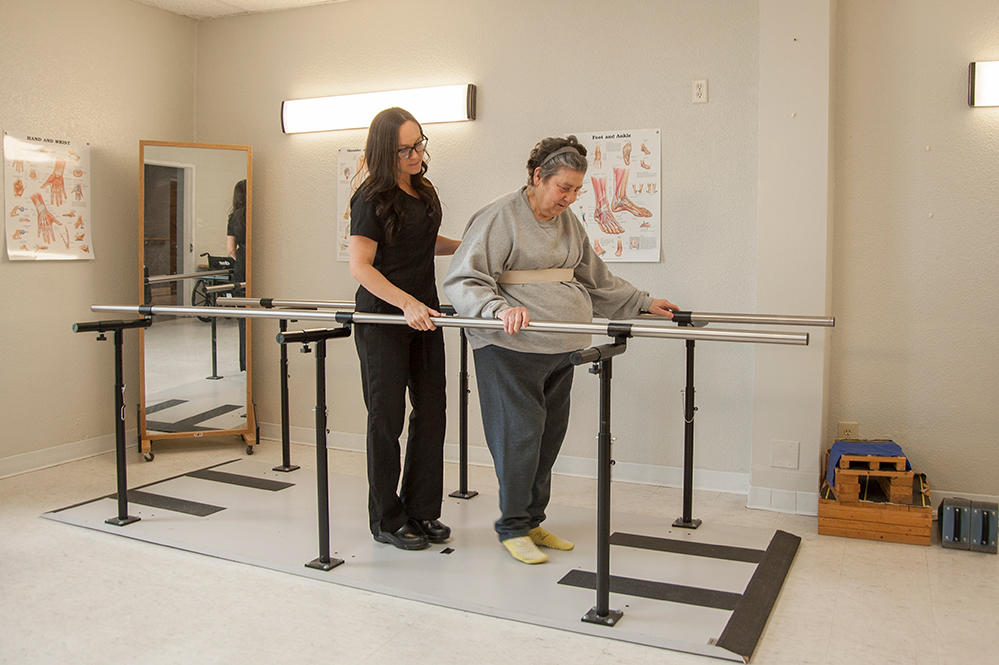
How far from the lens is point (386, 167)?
3.12 metres

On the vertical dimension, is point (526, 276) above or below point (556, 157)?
below

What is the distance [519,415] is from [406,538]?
0.70 meters

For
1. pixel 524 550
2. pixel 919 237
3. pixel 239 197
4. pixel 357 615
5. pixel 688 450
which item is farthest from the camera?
pixel 239 197

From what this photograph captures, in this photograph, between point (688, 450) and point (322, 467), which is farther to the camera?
point (688, 450)

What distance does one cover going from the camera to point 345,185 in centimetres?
517

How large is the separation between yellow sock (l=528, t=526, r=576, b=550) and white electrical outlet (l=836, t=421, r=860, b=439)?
4.92 ft

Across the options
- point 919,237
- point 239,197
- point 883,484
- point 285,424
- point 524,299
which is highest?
point 239,197

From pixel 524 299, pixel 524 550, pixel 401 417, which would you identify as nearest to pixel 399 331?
pixel 401 417

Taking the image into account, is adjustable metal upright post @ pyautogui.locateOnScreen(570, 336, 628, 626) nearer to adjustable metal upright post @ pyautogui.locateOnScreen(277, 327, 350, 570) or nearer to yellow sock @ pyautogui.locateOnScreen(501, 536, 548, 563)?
yellow sock @ pyautogui.locateOnScreen(501, 536, 548, 563)

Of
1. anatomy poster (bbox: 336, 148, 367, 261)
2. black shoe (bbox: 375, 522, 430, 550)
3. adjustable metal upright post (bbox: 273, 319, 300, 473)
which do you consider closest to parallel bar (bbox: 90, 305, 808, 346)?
black shoe (bbox: 375, 522, 430, 550)

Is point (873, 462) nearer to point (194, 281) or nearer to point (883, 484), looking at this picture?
point (883, 484)

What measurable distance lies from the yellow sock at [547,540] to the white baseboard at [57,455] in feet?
9.42

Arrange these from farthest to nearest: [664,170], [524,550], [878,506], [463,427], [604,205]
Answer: [604,205] → [664,170] → [463,427] → [878,506] → [524,550]

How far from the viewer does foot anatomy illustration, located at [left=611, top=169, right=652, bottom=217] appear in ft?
14.4
